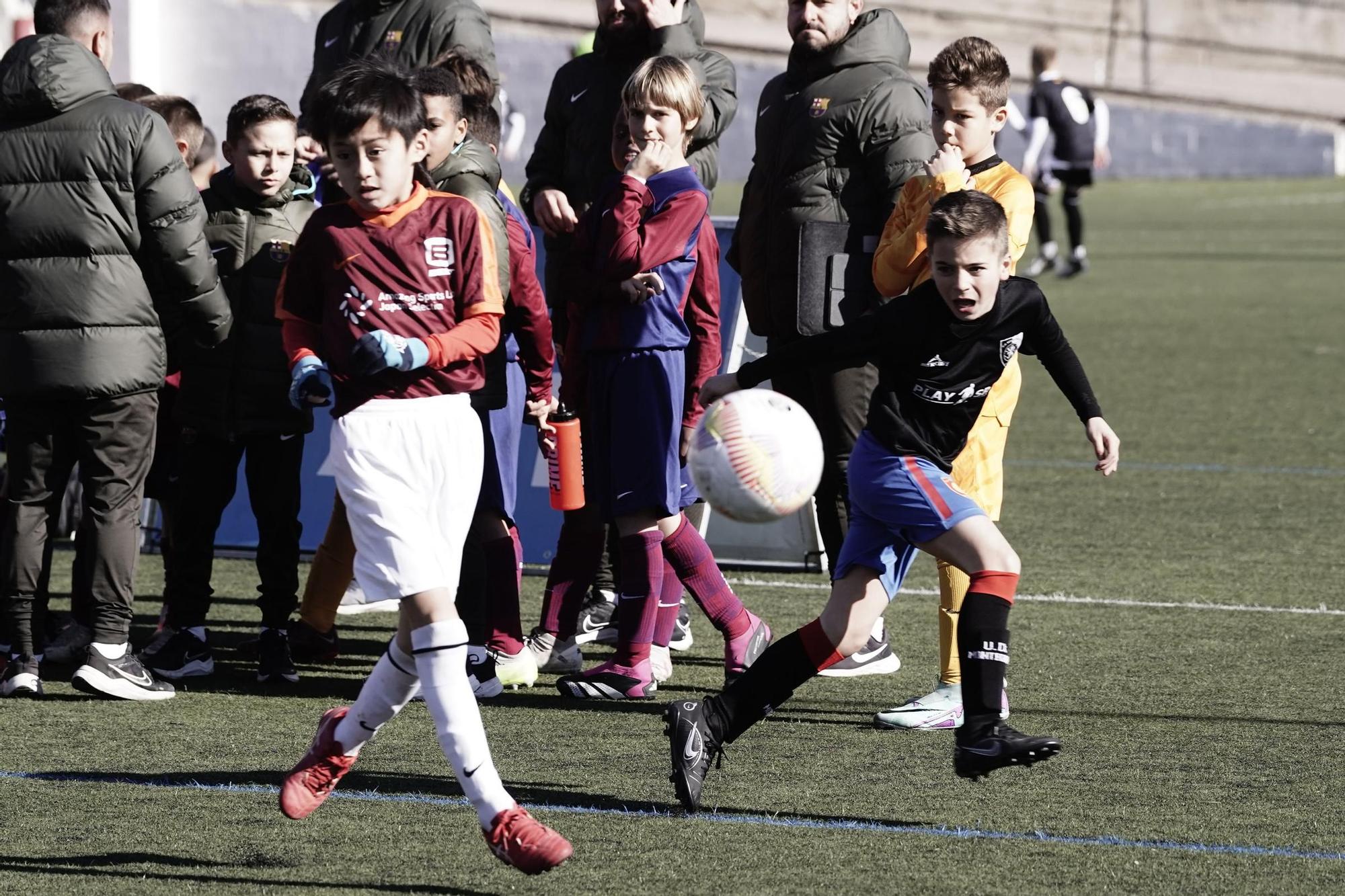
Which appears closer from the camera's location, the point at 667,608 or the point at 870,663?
the point at 667,608

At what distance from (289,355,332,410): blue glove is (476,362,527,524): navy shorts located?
152 centimetres

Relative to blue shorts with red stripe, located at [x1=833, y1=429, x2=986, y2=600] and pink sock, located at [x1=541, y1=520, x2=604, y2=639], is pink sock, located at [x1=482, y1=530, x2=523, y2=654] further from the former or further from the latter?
blue shorts with red stripe, located at [x1=833, y1=429, x2=986, y2=600]

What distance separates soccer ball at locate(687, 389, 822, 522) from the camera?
14.8 feet

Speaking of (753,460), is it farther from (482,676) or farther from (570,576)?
(570,576)

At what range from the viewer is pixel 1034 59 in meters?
22.9

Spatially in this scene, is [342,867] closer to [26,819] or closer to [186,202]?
[26,819]

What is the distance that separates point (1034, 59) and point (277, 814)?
1973 cm

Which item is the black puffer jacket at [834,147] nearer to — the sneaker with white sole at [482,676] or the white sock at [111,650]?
the sneaker with white sole at [482,676]

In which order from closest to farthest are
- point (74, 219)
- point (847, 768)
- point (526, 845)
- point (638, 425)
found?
point (526, 845)
point (847, 768)
point (74, 219)
point (638, 425)

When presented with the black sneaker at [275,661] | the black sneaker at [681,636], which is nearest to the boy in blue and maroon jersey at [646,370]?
the black sneaker at [681,636]

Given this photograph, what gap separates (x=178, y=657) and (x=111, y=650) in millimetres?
396

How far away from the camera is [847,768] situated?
5020 mm

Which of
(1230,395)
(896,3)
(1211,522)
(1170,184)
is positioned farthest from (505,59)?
(1211,522)

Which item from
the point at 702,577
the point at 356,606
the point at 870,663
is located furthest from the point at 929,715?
the point at 356,606
